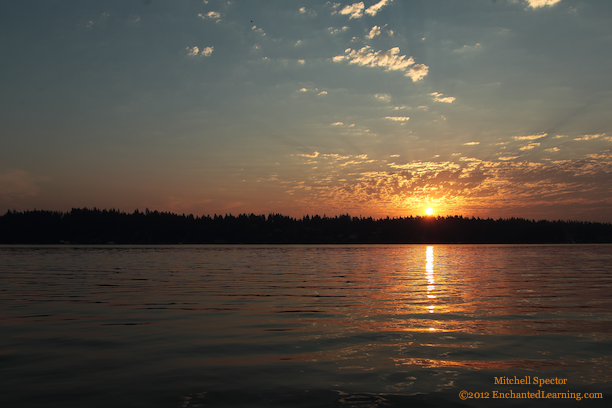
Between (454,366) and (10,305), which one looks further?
(10,305)

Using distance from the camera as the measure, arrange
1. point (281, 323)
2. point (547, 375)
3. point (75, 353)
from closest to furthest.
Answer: point (547, 375) < point (75, 353) < point (281, 323)

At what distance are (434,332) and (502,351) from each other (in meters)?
2.60

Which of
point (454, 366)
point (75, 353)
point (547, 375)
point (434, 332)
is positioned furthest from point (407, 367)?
point (75, 353)

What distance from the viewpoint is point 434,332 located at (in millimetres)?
13125

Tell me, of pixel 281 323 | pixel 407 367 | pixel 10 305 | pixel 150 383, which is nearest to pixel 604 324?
pixel 407 367

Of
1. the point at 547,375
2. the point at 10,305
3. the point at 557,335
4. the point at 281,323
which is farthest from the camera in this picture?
the point at 10,305

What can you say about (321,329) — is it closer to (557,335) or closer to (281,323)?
(281,323)

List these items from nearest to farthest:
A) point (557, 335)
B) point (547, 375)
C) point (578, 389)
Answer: point (578, 389)
point (547, 375)
point (557, 335)

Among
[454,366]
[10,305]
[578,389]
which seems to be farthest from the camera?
[10,305]

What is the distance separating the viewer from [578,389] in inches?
314

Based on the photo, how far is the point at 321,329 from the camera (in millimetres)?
13719

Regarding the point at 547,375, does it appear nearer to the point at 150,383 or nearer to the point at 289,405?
the point at 289,405

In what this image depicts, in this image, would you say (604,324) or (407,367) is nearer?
(407,367)

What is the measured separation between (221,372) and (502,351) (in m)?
7.51
